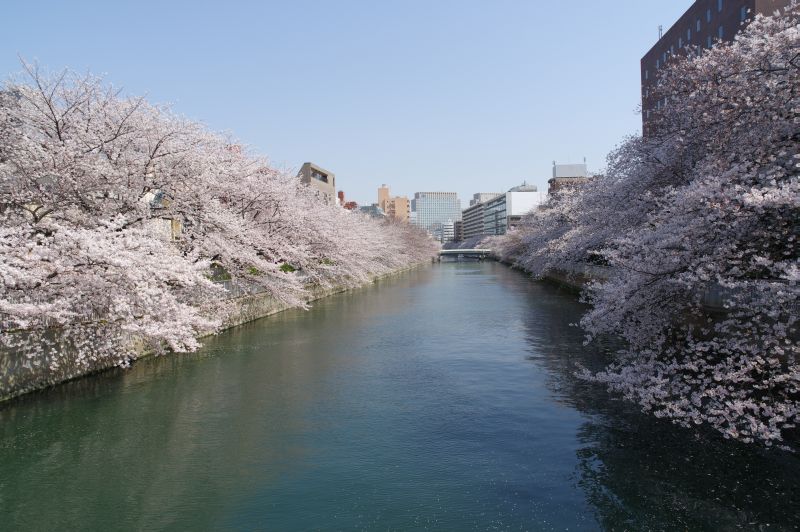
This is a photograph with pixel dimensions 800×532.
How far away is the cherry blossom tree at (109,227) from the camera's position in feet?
39.8

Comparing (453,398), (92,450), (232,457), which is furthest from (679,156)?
(92,450)

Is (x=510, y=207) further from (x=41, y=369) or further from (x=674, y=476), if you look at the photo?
(x=674, y=476)

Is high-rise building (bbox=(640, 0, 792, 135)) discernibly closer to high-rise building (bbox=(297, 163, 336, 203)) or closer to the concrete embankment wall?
the concrete embankment wall

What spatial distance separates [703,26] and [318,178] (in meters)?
50.4

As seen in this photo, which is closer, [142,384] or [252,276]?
[142,384]

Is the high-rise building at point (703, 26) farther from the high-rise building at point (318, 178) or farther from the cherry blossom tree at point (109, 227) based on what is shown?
the high-rise building at point (318, 178)

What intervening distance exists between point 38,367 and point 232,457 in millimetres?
7271

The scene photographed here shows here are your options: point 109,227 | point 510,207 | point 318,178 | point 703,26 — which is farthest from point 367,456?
point 510,207

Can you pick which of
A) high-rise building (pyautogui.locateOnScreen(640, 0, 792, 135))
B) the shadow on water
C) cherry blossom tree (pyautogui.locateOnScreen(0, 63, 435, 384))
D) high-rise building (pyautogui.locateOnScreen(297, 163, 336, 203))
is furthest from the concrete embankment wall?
high-rise building (pyautogui.locateOnScreen(297, 163, 336, 203))

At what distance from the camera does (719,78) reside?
12.6 metres

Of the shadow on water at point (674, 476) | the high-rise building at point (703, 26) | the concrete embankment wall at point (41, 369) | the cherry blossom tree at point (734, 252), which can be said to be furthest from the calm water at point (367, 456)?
the high-rise building at point (703, 26)

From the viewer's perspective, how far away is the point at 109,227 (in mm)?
13617

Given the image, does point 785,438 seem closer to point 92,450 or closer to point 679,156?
point 679,156

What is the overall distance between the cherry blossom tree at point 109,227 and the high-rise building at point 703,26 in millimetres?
27396
